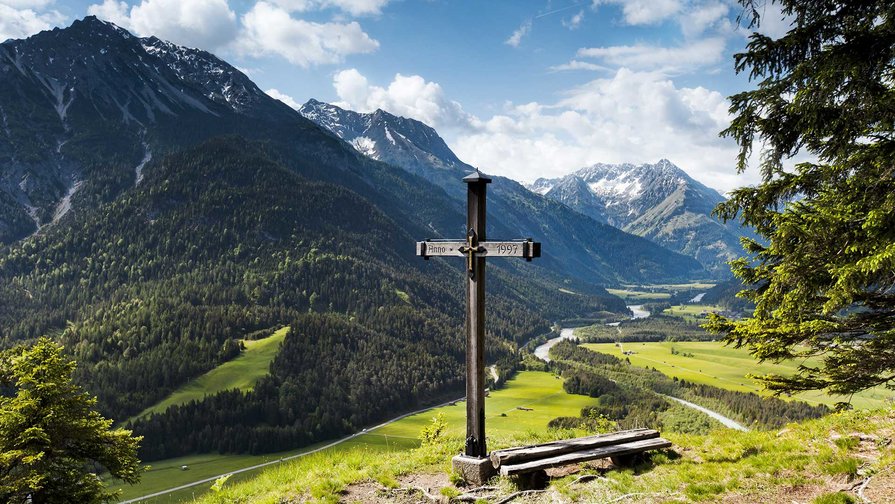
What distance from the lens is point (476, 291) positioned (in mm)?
13188

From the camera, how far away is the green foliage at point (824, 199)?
966 centimetres

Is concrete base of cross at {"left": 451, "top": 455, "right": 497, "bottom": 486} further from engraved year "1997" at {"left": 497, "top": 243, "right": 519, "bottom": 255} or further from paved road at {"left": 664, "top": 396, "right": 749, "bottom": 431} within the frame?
paved road at {"left": 664, "top": 396, "right": 749, "bottom": 431}

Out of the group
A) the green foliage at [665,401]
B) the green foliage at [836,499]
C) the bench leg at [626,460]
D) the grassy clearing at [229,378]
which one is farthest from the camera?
the grassy clearing at [229,378]

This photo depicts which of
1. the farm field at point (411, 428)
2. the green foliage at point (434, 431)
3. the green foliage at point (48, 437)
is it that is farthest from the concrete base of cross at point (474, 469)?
the farm field at point (411, 428)

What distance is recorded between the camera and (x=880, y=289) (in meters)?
10.9

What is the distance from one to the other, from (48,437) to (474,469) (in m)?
14.0

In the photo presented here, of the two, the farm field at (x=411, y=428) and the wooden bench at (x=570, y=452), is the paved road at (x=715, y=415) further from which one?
the wooden bench at (x=570, y=452)

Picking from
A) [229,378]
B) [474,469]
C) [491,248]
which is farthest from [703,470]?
[229,378]

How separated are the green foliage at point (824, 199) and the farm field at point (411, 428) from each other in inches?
3734

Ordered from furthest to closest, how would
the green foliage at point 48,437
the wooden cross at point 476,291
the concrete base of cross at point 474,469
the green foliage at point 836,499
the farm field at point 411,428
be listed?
the farm field at point 411,428 < the green foliage at point 48,437 < the wooden cross at point 476,291 < the concrete base of cross at point 474,469 < the green foliage at point 836,499

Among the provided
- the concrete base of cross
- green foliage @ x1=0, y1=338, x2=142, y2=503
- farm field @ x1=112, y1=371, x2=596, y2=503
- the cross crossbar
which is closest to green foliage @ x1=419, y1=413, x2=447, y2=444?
the concrete base of cross

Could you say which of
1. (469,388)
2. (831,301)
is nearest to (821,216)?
(831,301)

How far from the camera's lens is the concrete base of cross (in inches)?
480

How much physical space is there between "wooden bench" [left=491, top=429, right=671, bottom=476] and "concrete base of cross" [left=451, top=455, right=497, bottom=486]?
213 mm
